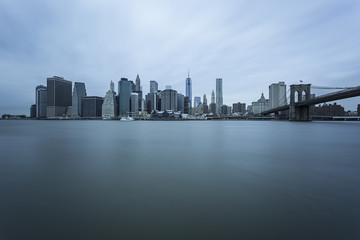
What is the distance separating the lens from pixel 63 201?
5391 millimetres

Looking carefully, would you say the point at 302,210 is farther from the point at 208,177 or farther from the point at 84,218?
the point at 84,218

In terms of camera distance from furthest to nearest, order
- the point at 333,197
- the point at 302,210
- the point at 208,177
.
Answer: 1. the point at 208,177
2. the point at 333,197
3. the point at 302,210

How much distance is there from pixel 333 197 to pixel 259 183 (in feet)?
6.84

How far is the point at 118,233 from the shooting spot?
387 centimetres

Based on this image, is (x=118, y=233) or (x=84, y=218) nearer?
(x=118, y=233)

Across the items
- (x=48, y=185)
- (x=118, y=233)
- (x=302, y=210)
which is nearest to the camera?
(x=118, y=233)

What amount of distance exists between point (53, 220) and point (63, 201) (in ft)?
3.64

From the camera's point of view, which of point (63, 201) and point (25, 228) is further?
point (63, 201)

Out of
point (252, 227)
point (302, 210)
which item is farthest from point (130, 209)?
point (302, 210)

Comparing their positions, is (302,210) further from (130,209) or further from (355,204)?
(130,209)

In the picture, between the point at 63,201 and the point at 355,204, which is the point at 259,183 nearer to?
the point at 355,204

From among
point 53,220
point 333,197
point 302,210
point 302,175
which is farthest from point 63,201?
point 302,175

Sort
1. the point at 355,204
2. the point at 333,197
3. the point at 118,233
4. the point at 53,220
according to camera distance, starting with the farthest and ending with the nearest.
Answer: the point at 333,197 → the point at 355,204 → the point at 53,220 → the point at 118,233

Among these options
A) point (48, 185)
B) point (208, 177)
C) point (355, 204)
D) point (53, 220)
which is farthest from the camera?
point (208, 177)
